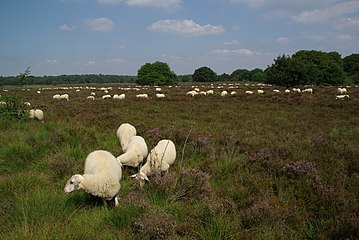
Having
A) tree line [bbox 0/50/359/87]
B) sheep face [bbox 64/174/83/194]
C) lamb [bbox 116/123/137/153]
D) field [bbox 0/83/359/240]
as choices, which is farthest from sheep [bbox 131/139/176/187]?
tree line [bbox 0/50/359/87]

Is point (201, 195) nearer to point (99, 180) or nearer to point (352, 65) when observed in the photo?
point (99, 180)

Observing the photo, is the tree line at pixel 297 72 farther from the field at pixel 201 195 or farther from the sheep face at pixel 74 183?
the sheep face at pixel 74 183

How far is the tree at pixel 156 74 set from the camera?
8569 cm

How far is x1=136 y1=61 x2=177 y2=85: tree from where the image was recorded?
85.7 metres

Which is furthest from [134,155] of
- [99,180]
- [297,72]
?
[297,72]

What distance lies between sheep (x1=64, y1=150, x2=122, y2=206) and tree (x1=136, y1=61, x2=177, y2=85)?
79165mm

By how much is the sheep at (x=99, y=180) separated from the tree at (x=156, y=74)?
7917cm

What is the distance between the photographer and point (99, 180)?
4949 millimetres

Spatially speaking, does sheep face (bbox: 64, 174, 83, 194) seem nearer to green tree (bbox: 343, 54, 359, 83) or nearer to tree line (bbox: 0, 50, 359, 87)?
tree line (bbox: 0, 50, 359, 87)

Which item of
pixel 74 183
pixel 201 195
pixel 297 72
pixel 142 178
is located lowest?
pixel 201 195

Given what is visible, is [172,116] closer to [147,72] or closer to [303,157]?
[303,157]

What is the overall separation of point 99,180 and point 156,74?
3269 inches

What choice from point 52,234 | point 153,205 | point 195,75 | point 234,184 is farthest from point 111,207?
point 195,75

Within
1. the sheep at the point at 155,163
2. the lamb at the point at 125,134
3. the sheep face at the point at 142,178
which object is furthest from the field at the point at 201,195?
the lamb at the point at 125,134
